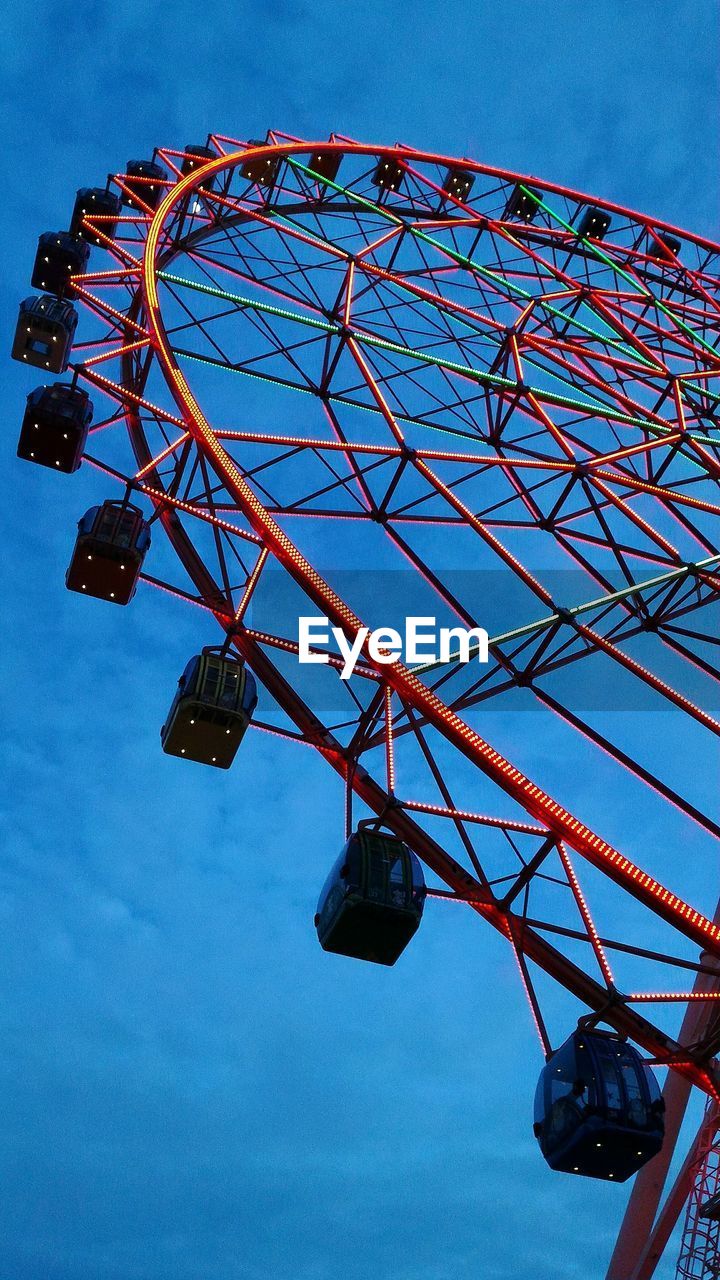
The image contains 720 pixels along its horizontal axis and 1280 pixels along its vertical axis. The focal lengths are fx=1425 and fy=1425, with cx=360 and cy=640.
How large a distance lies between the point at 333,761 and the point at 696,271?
653 inches

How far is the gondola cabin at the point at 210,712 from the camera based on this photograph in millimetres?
16281

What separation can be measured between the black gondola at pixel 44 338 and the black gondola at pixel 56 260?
1.68 metres

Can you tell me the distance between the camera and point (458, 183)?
28734 millimetres

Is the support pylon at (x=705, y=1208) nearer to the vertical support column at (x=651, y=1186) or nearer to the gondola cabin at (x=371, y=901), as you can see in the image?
the vertical support column at (x=651, y=1186)

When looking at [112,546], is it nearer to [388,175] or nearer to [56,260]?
[56,260]

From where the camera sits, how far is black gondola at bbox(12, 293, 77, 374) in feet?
74.0

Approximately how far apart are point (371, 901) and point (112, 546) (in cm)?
707

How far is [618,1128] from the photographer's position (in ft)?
43.9

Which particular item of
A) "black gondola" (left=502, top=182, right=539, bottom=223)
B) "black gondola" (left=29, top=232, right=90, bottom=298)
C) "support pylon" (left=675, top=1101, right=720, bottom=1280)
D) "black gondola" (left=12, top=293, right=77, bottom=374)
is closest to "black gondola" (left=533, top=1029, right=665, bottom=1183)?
"support pylon" (left=675, top=1101, right=720, bottom=1280)

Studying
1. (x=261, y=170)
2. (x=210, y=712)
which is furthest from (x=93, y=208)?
(x=210, y=712)

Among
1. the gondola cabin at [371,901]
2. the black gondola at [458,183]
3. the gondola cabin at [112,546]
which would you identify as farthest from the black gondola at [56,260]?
the gondola cabin at [371,901]

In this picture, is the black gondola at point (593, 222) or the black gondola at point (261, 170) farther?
the black gondola at point (593, 222)

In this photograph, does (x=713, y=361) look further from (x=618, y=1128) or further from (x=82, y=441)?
(x=618, y=1128)

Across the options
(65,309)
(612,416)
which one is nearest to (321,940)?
(612,416)
